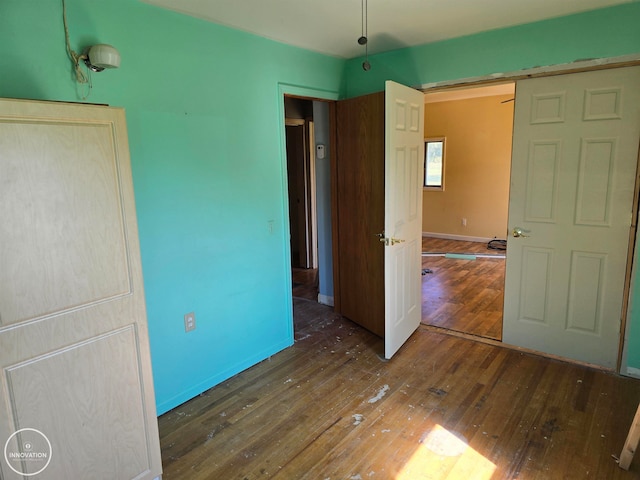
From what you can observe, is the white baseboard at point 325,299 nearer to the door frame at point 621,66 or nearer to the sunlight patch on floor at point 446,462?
the sunlight patch on floor at point 446,462

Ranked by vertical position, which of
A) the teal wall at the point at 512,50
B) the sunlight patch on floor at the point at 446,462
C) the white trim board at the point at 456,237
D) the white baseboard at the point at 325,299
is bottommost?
the sunlight patch on floor at the point at 446,462

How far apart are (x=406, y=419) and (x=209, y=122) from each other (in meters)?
2.19

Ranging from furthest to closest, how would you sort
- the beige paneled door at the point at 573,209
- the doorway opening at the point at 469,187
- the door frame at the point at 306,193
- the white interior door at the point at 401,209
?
the doorway opening at the point at 469,187, the door frame at the point at 306,193, the white interior door at the point at 401,209, the beige paneled door at the point at 573,209

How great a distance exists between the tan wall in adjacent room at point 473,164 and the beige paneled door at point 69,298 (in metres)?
6.41

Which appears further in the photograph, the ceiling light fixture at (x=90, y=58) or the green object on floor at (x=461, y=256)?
the green object on floor at (x=461, y=256)

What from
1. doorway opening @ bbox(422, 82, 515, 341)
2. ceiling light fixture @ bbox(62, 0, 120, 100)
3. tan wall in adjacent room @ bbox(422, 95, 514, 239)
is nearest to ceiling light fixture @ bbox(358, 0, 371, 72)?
ceiling light fixture @ bbox(62, 0, 120, 100)

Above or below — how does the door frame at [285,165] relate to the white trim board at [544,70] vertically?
below

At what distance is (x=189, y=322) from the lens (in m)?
2.61

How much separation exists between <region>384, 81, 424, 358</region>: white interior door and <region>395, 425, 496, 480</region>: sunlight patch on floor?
2.99 feet

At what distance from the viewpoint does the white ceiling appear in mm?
2314

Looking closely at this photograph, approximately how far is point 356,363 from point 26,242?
7.52ft

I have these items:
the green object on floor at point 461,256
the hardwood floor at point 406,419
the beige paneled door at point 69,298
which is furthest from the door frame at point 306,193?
the beige paneled door at point 69,298

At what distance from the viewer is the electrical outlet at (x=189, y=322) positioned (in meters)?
2.59

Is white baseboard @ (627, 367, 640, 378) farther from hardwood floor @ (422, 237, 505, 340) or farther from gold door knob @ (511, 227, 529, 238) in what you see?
gold door knob @ (511, 227, 529, 238)
